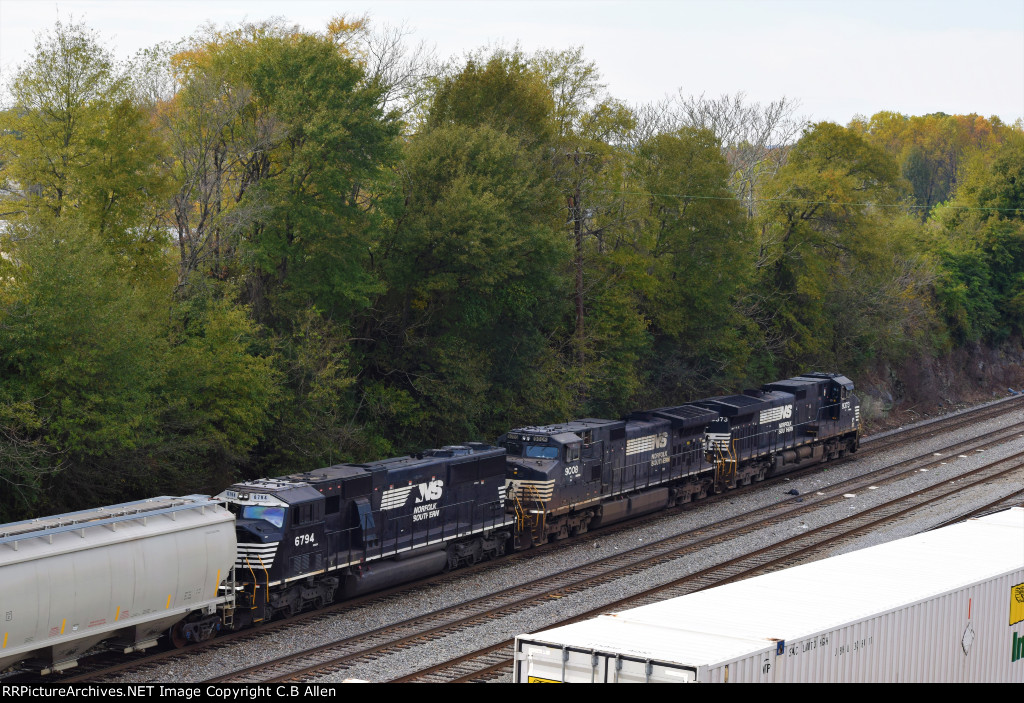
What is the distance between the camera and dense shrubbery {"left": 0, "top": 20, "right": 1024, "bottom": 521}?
2464 cm

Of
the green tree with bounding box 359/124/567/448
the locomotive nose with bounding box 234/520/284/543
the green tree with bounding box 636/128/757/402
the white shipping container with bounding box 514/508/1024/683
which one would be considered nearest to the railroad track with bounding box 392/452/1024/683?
the locomotive nose with bounding box 234/520/284/543

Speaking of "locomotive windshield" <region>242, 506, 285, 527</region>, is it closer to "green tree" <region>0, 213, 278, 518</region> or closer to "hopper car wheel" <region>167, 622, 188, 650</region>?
"hopper car wheel" <region>167, 622, 188, 650</region>

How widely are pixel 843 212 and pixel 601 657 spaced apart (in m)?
46.3

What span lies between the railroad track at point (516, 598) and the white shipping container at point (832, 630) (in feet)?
22.9

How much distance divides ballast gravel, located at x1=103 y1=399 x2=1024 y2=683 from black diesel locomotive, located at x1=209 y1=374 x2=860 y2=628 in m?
0.76

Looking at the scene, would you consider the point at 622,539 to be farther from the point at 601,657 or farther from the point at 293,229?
the point at 601,657

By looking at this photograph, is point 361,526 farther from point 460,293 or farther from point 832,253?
point 832,253

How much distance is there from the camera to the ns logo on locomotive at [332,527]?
17.5 meters

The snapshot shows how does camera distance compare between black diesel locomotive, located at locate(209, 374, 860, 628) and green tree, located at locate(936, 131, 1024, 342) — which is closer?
black diesel locomotive, located at locate(209, 374, 860, 628)

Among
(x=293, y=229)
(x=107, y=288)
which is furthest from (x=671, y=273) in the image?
(x=107, y=288)

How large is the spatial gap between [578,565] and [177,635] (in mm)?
11042

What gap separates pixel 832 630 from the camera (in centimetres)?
1222

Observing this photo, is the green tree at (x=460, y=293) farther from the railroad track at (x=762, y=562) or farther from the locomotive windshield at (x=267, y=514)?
the locomotive windshield at (x=267, y=514)

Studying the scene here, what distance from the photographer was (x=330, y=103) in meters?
33.2
